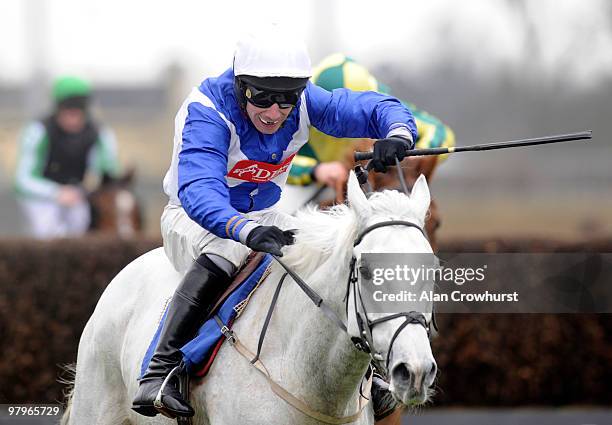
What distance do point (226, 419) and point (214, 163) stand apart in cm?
98

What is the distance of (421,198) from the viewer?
3.85 m

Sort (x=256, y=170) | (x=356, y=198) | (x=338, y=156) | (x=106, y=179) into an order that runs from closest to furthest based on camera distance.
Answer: (x=356, y=198), (x=256, y=170), (x=338, y=156), (x=106, y=179)

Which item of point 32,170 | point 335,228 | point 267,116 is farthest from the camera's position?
point 32,170

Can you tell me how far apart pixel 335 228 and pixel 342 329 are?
1.21 ft

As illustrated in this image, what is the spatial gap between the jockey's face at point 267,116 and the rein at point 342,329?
553mm

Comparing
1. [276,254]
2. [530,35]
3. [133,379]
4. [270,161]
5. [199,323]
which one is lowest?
[133,379]

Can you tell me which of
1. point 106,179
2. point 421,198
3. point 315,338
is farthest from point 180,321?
point 106,179

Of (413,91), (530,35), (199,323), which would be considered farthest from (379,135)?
(413,91)

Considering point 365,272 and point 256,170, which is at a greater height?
point 256,170

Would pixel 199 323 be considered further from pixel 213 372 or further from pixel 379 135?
pixel 379 135

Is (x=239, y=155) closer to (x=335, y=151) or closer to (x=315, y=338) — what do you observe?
(x=315, y=338)

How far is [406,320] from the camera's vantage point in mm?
3543

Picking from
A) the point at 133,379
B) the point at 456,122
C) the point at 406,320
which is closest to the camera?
the point at 406,320

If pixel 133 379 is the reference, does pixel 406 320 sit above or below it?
above
